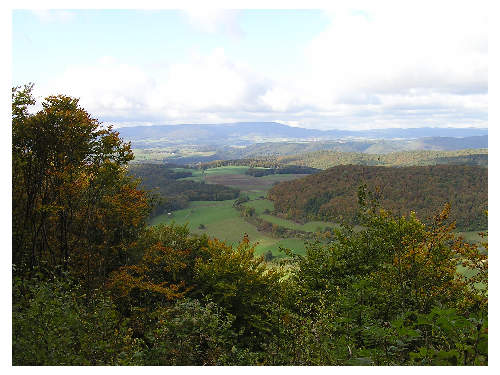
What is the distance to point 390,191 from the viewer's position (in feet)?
244

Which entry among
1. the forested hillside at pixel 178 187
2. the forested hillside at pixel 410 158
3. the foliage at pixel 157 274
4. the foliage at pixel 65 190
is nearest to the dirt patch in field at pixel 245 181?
the forested hillside at pixel 178 187

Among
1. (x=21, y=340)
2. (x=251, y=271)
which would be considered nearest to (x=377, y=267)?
(x=251, y=271)

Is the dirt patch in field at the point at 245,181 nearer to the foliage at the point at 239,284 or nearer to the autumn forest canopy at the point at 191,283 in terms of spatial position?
the autumn forest canopy at the point at 191,283

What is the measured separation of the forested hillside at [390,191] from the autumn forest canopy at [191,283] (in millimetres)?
44061

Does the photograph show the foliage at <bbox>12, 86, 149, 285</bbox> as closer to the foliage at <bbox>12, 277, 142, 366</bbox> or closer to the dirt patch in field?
the foliage at <bbox>12, 277, 142, 366</bbox>

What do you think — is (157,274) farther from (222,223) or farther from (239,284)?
(222,223)

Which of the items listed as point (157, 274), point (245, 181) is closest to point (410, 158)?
point (245, 181)

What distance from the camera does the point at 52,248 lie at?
38.8 feet

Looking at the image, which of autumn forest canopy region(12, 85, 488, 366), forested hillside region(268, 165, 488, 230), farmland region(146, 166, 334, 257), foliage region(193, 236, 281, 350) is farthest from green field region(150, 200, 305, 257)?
autumn forest canopy region(12, 85, 488, 366)

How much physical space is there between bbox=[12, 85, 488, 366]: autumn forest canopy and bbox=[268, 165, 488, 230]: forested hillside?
44.1 meters

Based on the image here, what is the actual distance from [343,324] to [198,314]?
2860 millimetres

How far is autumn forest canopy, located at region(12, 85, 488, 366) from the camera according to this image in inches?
195

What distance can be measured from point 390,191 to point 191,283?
67.0 m

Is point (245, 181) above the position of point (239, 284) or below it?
above
